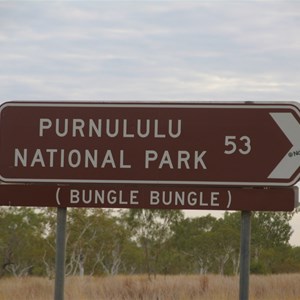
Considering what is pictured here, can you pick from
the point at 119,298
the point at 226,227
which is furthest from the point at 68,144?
the point at 226,227

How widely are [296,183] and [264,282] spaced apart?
8.10 m

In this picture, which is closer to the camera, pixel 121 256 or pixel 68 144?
pixel 68 144

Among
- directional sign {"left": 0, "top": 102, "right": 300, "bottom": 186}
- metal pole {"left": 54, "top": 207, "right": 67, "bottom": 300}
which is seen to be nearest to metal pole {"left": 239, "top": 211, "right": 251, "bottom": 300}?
directional sign {"left": 0, "top": 102, "right": 300, "bottom": 186}

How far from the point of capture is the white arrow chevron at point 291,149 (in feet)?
24.3

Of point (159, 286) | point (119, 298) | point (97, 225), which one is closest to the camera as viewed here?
point (119, 298)

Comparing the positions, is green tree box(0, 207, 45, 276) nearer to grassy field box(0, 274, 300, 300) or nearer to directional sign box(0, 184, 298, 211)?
grassy field box(0, 274, 300, 300)

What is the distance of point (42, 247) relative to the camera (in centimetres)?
3928

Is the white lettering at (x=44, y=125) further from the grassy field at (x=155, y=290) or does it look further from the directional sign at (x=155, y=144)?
the grassy field at (x=155, y=290)

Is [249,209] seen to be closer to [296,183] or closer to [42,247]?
[296,183]

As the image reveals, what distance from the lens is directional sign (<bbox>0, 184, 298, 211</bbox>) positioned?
7.45m

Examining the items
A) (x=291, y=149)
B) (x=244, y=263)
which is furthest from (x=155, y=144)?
(x=244, y=263)

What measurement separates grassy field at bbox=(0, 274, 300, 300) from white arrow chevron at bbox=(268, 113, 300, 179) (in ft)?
15.5

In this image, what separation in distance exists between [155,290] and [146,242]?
952 inches

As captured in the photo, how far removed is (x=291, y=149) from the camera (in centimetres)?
746
